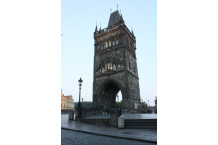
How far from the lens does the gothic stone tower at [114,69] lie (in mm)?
24367

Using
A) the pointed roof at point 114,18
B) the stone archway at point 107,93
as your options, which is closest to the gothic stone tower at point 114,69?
the stone archway at point 107,93

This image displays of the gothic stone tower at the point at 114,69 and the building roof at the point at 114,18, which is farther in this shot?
the building roof at the point at 114,18

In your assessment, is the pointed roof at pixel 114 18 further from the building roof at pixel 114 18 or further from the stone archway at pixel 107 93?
the stone archway at pixel 107 93

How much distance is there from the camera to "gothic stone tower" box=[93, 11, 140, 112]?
2437 cm

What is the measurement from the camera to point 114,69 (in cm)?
2636

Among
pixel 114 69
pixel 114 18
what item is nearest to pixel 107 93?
pixel 114 69

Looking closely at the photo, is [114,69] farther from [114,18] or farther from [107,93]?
[114,18]

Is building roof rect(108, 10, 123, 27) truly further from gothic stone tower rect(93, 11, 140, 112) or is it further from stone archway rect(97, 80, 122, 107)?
stone archway rect(97, 80, 122, 107)
